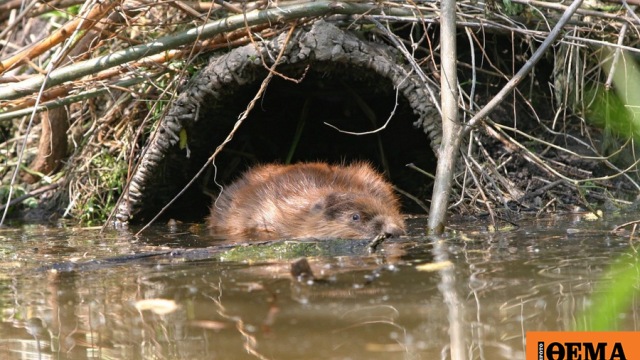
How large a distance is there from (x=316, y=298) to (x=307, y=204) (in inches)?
107

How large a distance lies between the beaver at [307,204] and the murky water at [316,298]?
904 millimetres

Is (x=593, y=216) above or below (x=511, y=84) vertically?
below

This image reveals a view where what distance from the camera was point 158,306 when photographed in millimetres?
2986

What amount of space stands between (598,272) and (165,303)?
1.65 m

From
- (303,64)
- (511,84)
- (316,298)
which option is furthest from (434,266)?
(303,64)

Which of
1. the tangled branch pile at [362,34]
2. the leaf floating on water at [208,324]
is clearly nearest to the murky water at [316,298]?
the leaf floating on water at [208,324]

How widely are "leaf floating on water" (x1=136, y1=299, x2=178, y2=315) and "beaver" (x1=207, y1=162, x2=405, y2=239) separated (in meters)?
2.27

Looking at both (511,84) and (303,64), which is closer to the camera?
(511,84)

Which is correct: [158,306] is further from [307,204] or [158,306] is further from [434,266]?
[307,204]

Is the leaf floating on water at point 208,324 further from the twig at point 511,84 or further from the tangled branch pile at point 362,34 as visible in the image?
the tangled branch pile at point 362,34

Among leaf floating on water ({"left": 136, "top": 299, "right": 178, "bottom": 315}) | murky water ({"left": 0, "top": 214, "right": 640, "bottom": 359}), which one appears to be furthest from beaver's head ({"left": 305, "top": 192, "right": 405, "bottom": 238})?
leaf floating on water ({"left": 136, "top": 299, "right": 178, "bottom": 315})

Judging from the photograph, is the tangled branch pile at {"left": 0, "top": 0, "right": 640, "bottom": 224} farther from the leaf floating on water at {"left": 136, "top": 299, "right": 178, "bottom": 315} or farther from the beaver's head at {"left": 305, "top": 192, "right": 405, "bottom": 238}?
the leaf floating on water at {"left": 136, "top": 299, "right": 178, "bottom": 315}

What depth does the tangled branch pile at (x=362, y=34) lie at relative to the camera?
212 inches

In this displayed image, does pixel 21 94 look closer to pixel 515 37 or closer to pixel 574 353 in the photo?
pixel 515 37
